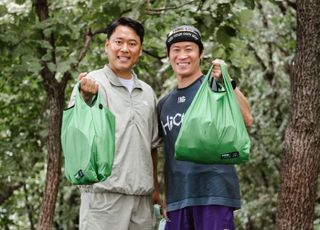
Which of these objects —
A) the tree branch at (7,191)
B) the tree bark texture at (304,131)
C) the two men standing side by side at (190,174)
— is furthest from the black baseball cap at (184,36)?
the tree branch at (7,191)

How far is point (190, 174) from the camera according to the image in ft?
10.00

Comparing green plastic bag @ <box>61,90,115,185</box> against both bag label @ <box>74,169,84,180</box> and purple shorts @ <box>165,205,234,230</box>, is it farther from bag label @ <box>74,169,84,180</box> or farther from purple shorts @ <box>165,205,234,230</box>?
purple shorts @ <box>165,205,234,230</box>

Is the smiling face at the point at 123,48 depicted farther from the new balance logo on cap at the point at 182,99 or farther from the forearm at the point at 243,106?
the forearm at the point at 243,106

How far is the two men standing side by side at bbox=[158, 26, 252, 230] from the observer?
299cm

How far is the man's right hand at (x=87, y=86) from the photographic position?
291cm

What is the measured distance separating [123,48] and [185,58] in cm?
34

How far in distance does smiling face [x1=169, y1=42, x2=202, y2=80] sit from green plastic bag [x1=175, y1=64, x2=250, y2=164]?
0.26m

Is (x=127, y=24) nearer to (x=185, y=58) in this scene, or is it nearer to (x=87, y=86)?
(x=185, y=58)

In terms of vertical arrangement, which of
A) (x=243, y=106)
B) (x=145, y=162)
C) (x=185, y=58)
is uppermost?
(x=185, y=58)

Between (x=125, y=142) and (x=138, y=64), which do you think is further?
(x=138, y=64)

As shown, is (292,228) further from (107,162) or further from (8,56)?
(8,56)

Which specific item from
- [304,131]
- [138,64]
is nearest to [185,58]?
[304,131]

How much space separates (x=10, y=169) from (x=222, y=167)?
120 inches

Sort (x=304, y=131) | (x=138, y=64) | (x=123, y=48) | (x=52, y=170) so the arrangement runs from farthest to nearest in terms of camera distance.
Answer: (x=138, y=64)
(x=52, y=170)
(x=304, y=131)
(x=123, y=48)
